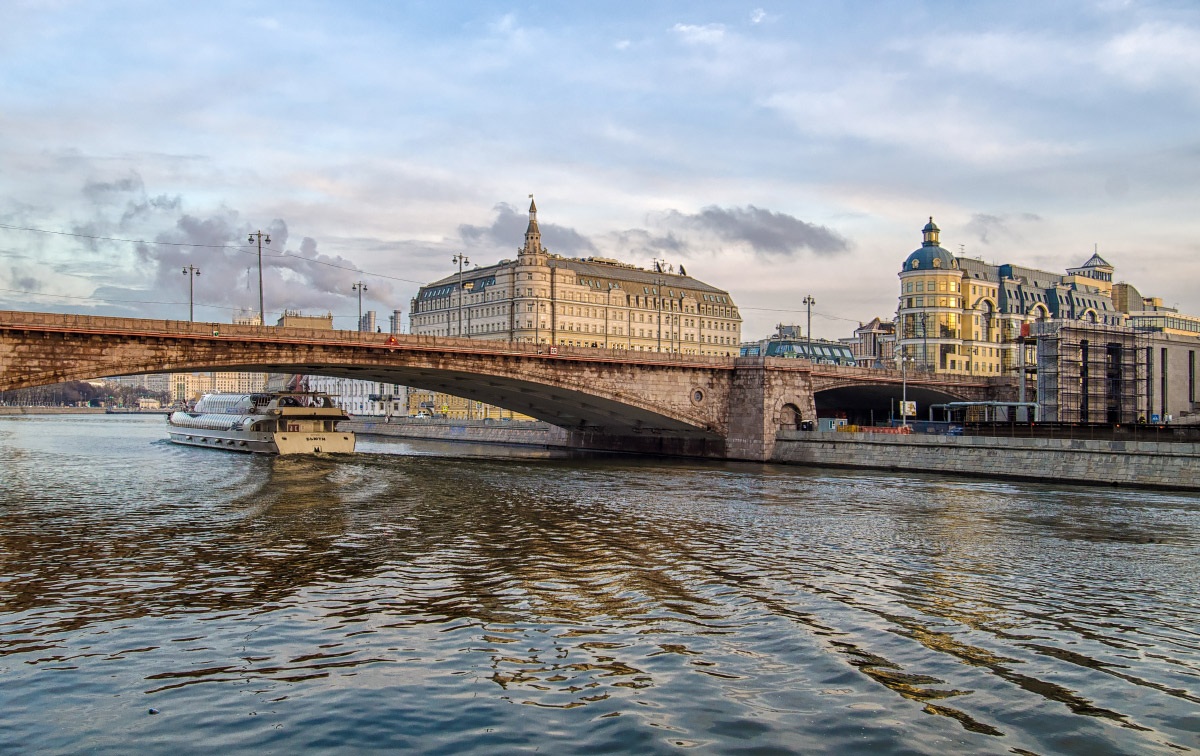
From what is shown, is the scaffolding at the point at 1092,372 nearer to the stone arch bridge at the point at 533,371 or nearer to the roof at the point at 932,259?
the stone arch bridge at the point at 533,371

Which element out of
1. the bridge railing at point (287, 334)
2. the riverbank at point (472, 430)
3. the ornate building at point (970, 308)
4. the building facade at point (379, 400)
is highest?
the ornate building at point (970, 308)

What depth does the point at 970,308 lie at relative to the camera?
14450 cm

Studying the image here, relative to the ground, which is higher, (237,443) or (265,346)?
(265,346)

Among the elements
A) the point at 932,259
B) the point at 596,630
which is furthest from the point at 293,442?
the point at 932,259

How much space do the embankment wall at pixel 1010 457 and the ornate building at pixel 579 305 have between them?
248ft

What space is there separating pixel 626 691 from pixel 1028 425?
55.3 metres

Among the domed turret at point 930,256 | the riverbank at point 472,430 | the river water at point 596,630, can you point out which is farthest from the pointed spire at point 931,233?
the river water at point 596,630

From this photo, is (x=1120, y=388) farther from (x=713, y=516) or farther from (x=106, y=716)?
(x=106, y=716)

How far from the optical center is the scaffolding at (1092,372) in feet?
244

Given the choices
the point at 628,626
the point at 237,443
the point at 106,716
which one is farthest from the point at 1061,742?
the point at 237,443

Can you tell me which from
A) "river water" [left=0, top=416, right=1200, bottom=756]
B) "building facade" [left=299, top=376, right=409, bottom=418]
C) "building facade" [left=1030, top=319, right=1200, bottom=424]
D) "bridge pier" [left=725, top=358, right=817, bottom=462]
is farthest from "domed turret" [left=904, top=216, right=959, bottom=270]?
"river water" [left=0, top=416, right=1200, bottom=756]

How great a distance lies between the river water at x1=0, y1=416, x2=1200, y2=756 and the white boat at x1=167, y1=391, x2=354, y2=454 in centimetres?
3748

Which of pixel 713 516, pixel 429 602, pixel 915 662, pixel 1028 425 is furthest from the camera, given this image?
pixel 1028 425

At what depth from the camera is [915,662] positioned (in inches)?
701
